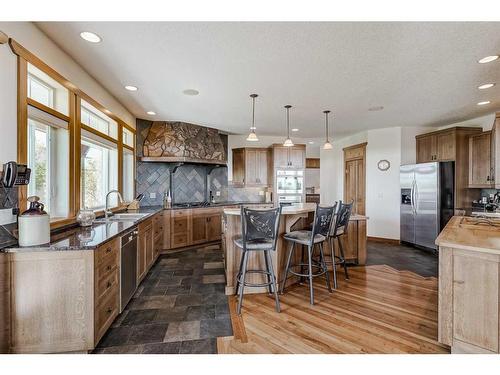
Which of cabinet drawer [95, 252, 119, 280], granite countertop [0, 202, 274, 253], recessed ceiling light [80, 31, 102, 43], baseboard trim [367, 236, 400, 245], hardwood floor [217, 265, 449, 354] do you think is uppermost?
recessed ceiling light [80, 31, 102, 43]

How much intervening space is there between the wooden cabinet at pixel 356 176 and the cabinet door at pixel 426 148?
3.58ft

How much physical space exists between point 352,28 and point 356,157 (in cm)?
470

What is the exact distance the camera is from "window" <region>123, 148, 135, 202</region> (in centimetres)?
478

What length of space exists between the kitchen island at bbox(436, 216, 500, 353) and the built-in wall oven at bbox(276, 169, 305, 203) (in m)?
4.50

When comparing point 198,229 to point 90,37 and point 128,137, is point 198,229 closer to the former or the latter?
point 128,137

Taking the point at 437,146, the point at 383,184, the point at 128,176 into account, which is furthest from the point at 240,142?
the point at 437,146

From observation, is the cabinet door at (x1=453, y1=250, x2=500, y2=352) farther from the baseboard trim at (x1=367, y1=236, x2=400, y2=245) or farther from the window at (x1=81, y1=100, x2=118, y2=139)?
the baseboard trim at (x1=367, y1=236, x2=400, y2=245)

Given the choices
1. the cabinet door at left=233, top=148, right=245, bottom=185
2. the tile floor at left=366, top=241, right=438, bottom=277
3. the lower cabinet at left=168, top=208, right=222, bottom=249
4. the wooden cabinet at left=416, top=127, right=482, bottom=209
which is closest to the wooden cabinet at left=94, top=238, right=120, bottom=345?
the lower cabinet at left=168, top=208, right=222, bottom=249

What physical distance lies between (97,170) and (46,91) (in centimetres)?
139

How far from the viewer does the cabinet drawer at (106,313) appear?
1950 mm

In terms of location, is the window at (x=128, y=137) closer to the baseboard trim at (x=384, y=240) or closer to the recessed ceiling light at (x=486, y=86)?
the recessed ceiling light at (x=486, y=86)

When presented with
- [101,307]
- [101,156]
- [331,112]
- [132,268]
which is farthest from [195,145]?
[101,307]

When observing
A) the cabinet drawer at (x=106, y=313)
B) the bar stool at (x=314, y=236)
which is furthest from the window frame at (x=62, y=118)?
the bar stool at (x=314, y=236)

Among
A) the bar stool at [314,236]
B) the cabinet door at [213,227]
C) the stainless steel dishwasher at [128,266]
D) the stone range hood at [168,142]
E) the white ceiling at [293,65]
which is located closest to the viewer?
the white ceiling at [293,65]
